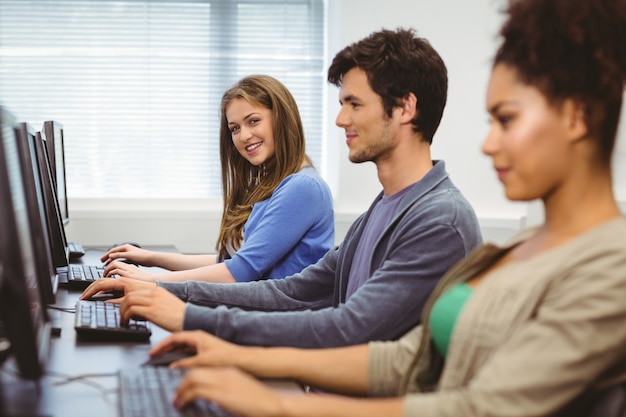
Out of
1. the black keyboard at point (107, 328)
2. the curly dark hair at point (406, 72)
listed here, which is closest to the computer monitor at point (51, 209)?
the black keyboard at point (107, 328)

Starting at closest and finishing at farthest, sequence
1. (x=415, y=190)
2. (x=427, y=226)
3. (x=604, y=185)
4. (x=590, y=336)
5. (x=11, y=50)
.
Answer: (x=590, y=336), (x=604, y=185), (x=427, y=226), (x=415, y=190), (x=11, y=50)

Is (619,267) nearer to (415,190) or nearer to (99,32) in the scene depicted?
(415,190)

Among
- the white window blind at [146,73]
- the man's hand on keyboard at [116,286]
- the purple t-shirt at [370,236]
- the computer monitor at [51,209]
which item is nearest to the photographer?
the purple t-shirt at [370,236]

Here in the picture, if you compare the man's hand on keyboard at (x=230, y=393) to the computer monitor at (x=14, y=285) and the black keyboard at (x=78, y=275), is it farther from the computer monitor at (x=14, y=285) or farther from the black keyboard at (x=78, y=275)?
the black keyboard at (x=78, y=275)

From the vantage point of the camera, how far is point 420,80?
5.82 ft

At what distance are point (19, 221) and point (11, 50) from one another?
9.62 ft

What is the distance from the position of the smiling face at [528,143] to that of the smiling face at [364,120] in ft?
2.11

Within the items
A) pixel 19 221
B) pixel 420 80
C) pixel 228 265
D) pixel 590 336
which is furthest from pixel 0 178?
pixel 228 265

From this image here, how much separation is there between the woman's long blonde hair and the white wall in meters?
1.10

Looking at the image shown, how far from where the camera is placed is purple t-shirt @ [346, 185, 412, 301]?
5.74 feet

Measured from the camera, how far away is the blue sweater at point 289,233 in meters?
2.29

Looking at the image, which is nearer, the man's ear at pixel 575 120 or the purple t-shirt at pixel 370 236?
the man's ear at pixel 575 120

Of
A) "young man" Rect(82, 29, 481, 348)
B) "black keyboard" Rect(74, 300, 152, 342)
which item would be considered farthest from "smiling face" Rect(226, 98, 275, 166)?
"black keyboard" Rect(74, 300, 152, 342)

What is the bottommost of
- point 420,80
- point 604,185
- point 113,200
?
point 113,200
